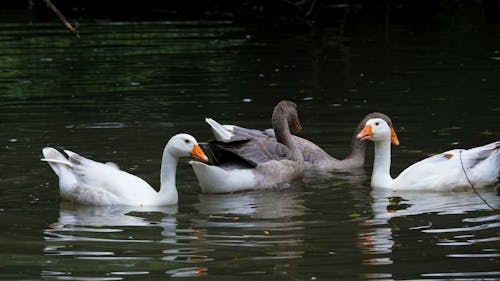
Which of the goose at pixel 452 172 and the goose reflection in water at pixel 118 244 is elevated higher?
the goose at pixel 452 172

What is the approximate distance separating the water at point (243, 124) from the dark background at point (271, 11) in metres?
2.34

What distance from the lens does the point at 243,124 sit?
16141 millimetres

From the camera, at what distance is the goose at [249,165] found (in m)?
12.4

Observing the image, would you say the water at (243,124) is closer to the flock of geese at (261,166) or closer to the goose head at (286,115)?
the flock of geese at (261,166)

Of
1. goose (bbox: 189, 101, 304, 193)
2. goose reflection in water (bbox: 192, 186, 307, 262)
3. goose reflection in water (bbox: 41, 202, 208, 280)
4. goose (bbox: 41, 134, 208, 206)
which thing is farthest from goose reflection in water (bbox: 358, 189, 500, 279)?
goose (bbox: 41, 134, 208, 206)

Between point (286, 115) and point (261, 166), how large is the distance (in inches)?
51.4

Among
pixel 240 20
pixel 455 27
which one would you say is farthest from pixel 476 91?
pixel 240 20

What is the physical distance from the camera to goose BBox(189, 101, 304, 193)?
487 inches

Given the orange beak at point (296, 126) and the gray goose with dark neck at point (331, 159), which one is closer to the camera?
the gray goose with dark neck at point (331, 159)

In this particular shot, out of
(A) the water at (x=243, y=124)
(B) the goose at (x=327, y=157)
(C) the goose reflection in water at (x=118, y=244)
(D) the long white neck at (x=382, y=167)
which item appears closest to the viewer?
(C) the goose reflection in water at (x=118, y=244)

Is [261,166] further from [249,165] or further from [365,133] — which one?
[365,133]

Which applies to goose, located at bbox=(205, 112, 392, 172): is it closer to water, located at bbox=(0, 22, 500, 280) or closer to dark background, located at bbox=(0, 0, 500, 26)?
water, located at bbox=(0, 22, 500, 280)

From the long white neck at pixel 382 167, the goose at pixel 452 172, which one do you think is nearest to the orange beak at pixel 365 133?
the long white neck at pixel 382 167

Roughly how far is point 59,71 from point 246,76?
3.66 metres
